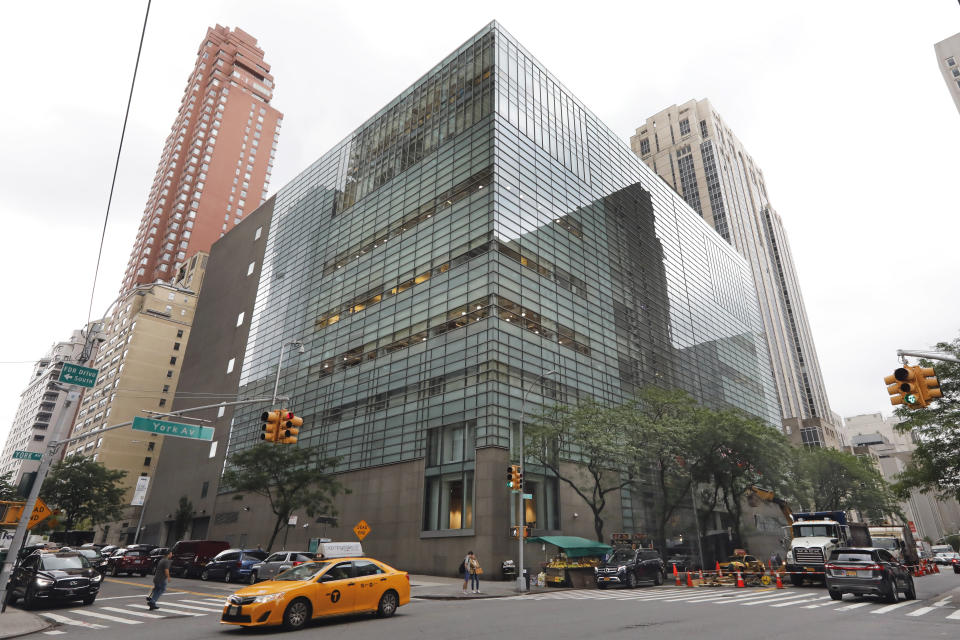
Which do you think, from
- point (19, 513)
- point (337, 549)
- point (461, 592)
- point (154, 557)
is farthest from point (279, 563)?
point (154, 557)

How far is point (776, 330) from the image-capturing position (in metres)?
128

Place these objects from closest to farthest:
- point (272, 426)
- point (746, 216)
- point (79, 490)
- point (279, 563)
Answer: point (272, 426) → point (279, 563) → point (79, 490) → point (746, 216)

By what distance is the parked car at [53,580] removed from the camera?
1825 cm

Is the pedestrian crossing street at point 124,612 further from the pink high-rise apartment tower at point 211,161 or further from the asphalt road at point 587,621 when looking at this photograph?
the pink high-rise apartment tower at point 211,161

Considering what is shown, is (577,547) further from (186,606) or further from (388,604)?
(186,606)

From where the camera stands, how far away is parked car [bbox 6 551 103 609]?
18250mm

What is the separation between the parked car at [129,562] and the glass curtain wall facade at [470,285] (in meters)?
15.1

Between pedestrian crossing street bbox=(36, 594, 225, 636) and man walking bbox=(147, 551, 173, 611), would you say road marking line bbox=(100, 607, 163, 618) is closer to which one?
pedestrian crossing street bbox=(36, 594, 225, 636)

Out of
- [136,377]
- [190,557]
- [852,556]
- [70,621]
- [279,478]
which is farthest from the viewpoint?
[136,377]

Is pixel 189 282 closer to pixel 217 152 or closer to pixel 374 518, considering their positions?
pixel 217 152

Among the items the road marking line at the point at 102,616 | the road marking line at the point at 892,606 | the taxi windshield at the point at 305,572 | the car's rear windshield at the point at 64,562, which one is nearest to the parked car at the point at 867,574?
the road marking line at the point at 892,606

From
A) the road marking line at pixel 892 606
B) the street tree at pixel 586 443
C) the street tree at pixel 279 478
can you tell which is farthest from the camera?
the street tree at pixel 279 478

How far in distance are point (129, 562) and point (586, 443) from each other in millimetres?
29138

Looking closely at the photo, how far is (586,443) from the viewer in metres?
35.4
